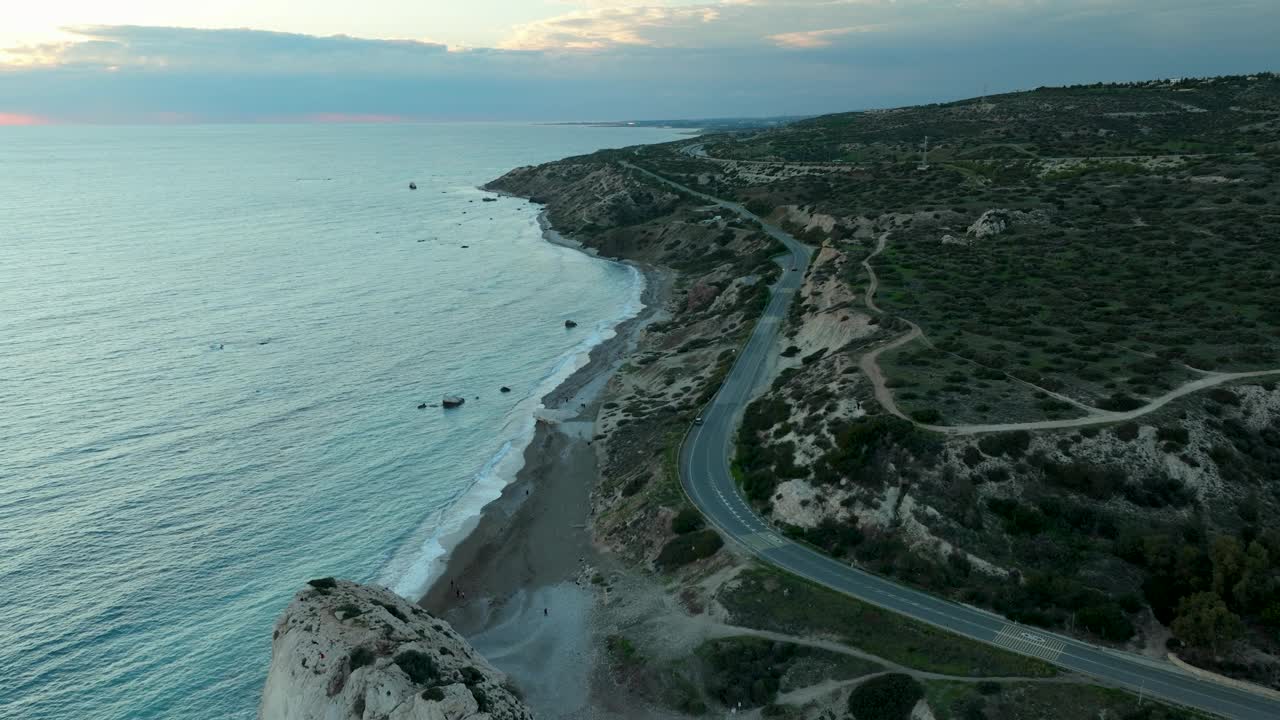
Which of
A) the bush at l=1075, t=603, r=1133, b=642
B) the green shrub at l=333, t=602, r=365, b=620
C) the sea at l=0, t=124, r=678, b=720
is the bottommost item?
the sea at l=0, t=124, r=678, b=720

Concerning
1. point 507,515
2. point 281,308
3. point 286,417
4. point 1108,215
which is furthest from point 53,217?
point 1108,215

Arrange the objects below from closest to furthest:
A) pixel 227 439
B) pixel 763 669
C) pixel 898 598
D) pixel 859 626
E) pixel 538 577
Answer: pixel 763 669 → pixel 859 626 → pixel 898 598 → pixel 538 577 → pixel 227 439

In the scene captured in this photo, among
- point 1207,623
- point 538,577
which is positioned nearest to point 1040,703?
point 1207,623

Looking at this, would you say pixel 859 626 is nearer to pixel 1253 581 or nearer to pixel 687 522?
pixel 687 522

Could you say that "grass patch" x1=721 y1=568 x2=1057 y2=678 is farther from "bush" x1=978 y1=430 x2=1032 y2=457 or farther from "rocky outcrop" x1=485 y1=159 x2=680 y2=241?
"rocky outcrop" x1=485 y1=159 x2=680 y2=241

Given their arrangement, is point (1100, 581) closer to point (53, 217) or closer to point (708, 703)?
point (708, 703)

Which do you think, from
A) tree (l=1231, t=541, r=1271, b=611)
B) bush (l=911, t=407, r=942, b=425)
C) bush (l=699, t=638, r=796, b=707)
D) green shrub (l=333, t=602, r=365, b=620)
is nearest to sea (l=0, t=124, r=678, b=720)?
green shrub (l=333, t=602, r=365, b=620)

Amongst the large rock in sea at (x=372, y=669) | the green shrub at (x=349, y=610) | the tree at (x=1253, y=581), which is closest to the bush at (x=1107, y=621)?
the tree at (x=1253, y=581)

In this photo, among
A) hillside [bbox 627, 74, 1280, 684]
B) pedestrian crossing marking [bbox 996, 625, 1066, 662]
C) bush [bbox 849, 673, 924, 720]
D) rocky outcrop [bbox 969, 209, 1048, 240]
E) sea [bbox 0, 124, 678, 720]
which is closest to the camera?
bush [bbox 849, 673, 924, 720]
